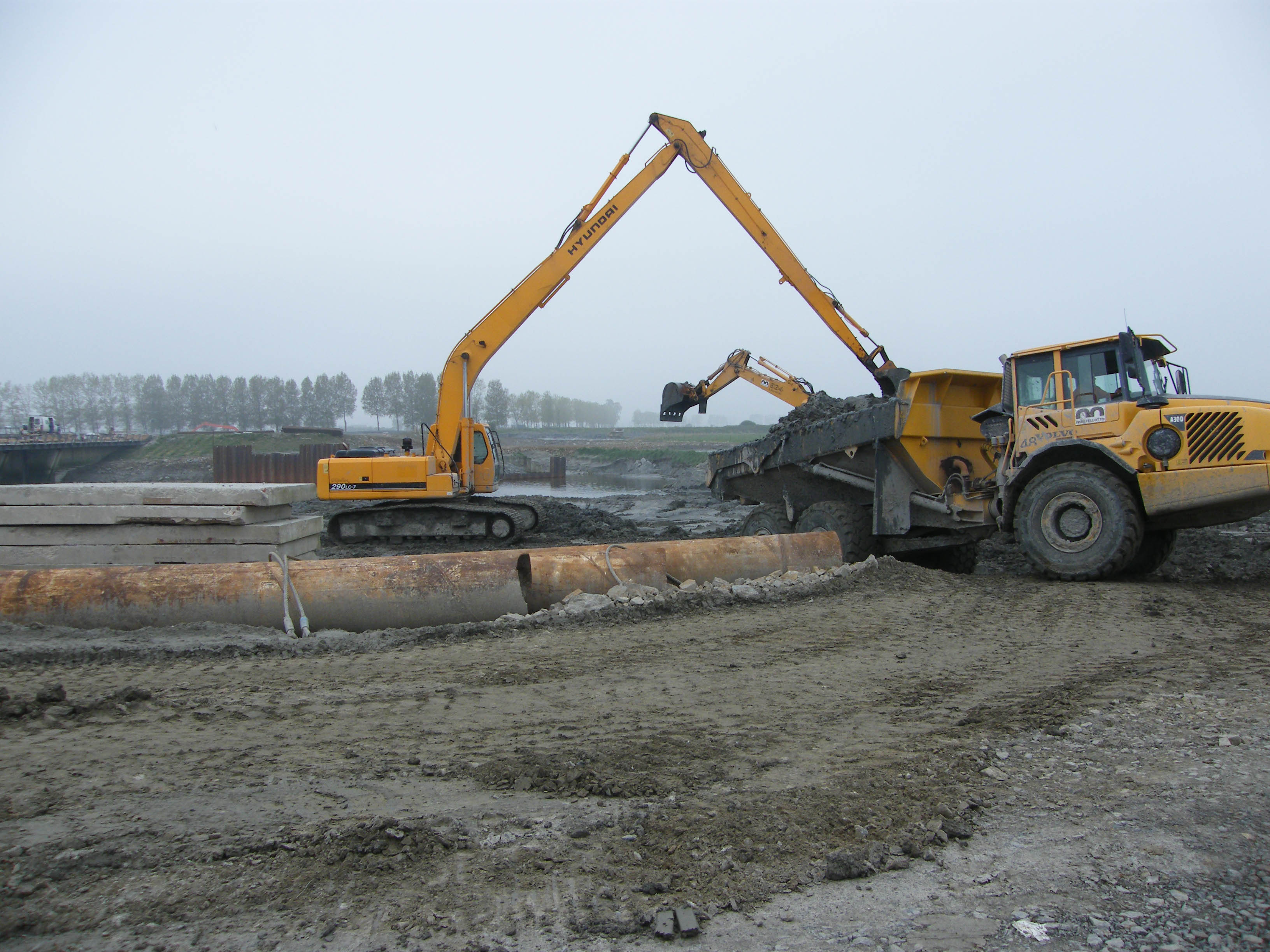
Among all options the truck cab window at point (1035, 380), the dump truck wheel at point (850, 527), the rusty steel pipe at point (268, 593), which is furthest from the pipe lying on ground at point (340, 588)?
the truck cab window at point (1035, 380)

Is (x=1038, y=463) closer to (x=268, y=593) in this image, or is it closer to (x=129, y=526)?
(x=268, y=593)

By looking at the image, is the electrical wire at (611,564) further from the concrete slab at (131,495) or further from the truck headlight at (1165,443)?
the truck headlight at (1165,443)

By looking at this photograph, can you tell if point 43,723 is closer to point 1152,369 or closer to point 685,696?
point 685,696

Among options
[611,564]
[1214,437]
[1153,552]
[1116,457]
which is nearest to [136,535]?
[611,564]

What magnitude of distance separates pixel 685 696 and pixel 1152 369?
603 centimetres

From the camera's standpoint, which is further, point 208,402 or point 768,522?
point 208,402

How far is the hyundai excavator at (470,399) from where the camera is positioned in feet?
42.1

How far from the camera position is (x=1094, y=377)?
7.84 metres

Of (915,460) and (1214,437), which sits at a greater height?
(1214,437)

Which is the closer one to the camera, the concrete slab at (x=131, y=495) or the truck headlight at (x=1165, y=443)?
the truck headlight at (x=1165, y=443)

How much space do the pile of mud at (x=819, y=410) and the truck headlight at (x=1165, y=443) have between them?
10.4ft

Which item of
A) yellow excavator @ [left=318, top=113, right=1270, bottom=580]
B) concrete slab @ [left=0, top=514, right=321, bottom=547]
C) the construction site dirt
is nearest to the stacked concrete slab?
concrete slab @ [left=0, top=514, right=321, bottom=547]

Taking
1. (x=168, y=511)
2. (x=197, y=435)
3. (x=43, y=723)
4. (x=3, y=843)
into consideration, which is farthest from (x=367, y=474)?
(x=197, y=435)

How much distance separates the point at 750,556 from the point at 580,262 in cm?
716
